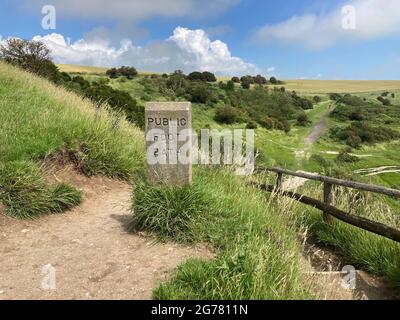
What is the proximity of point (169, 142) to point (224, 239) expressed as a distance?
4.98 ft

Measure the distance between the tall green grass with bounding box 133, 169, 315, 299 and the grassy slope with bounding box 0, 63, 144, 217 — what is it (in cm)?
164

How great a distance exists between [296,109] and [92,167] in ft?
245

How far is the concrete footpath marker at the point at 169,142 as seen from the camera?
5441mm

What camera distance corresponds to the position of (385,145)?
209 feet

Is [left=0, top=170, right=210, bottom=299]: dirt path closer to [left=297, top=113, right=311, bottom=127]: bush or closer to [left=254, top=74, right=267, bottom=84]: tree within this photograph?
[left=297, top=113, right=311, bottom=127]: bush

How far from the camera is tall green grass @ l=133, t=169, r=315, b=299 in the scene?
12.1 feet

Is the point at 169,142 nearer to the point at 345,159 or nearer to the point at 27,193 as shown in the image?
the point at 27,193

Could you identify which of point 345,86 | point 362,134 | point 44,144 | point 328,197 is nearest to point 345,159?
point 362,134

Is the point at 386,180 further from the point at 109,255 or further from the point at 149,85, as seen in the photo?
the point at 109,255

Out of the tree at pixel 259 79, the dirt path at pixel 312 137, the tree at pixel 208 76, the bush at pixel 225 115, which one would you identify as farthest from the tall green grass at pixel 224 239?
the tree at pixel 259 79

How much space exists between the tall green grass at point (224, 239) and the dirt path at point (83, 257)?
0.24 metres

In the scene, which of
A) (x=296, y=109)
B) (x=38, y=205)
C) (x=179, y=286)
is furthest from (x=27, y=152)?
(x=296, y=109)

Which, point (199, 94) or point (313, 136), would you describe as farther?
point (313, 136)

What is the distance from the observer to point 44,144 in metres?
7.05
